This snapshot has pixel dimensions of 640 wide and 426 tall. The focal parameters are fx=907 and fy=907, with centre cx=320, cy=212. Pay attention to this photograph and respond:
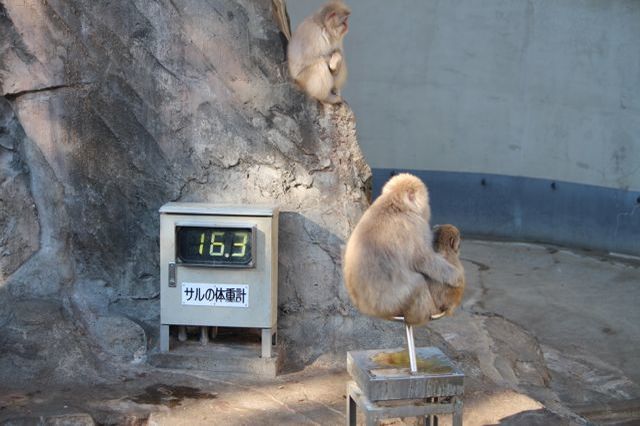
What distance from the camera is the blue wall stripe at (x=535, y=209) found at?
1099 centimetres

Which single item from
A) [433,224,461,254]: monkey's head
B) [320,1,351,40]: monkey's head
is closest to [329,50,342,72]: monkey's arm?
[320,1,351,40]: monkey's head

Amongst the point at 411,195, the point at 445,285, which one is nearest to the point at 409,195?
the point at 411,195

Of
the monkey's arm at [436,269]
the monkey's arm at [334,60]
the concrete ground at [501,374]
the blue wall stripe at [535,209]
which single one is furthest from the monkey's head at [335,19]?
the blue wall stripe at [535,209]

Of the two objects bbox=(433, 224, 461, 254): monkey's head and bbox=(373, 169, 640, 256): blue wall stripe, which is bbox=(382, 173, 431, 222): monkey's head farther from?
bbox=(373, 169, 640, 256): blue wall stripe

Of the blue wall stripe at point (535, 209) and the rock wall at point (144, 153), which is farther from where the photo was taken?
the blue wall stripe at point (535, 209)

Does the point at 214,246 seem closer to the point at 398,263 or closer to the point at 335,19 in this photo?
the point at 398,263

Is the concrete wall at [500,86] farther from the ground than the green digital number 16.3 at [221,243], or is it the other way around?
the concrete wall at [500,86]

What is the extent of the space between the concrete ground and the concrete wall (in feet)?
4.08

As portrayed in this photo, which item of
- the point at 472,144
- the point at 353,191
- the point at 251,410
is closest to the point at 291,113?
the point at 353,191

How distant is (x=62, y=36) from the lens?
6.11 metres

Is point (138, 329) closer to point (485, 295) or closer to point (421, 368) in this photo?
point (421, 368)

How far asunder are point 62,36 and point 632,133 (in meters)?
7.33

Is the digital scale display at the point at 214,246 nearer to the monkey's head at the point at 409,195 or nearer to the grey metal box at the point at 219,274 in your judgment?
the grey metal box at the point at 219,274

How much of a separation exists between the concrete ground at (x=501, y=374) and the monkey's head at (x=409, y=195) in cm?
143
